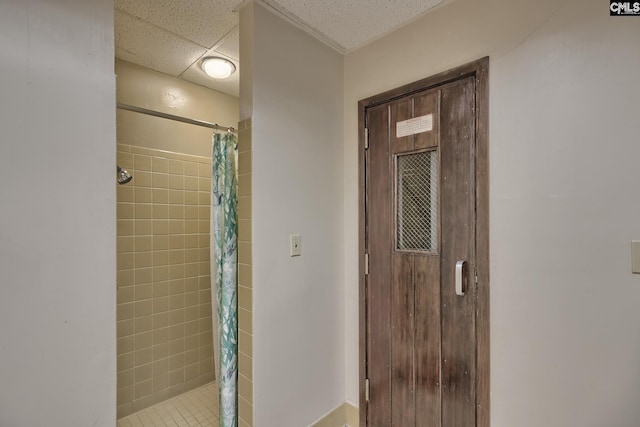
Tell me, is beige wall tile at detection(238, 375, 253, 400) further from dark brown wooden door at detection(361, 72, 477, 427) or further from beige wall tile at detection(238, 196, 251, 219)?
beige wall tile at detection(238, 196, 251, 219)

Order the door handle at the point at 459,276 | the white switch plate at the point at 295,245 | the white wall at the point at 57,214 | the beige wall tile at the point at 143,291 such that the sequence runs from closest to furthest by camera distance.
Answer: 1. the white wall at the point at 57,214
2. the door handle at the point at 459,276
3. the white switch plate at the point at 295,245
4. the beige wall tile at the point at 143,291

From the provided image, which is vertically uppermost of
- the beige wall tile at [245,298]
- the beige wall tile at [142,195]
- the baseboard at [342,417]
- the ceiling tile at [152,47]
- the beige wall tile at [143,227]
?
the ceiling tile at [152,47]

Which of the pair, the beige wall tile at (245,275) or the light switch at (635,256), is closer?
the light switch at (635,256)

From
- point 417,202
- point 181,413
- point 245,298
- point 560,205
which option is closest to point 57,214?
point 245,298

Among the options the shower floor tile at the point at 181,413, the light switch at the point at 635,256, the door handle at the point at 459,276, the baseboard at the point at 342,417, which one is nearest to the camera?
the light switch at the point at 635,256

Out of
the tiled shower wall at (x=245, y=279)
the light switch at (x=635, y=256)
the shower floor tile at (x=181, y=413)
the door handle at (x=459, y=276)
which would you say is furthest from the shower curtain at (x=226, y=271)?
the light switch at (x=635, y=256)

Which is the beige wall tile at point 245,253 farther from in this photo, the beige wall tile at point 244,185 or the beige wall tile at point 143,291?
the beige wall tile at point 143,291

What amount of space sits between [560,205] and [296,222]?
127cm

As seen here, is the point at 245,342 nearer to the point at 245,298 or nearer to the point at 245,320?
the point at 245,320

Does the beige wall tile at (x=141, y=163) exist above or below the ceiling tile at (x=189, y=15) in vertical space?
below

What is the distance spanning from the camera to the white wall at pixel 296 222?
150 cm

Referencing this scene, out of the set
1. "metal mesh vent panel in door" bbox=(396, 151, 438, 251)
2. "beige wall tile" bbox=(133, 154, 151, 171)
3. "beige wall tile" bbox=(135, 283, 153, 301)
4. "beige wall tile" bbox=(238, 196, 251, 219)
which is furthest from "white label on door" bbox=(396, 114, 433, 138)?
"beige wall tile" bbox=(135, 283, 153, 301)

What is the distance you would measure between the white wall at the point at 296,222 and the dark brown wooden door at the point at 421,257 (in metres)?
0.25

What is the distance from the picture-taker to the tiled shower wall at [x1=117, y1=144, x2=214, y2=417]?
2014 millimetres
